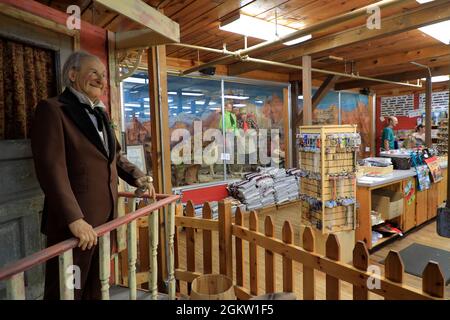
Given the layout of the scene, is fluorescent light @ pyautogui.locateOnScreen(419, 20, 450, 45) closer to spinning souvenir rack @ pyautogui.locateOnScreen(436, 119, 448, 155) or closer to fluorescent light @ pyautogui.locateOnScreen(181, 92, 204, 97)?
fluorescent light @ pyautogui.locateOnScreen(181, 92, 204, 97)

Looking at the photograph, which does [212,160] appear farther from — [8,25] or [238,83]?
[8,25]

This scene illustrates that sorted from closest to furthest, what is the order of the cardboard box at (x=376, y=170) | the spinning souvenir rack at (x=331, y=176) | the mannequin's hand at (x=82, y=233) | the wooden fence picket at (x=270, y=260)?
the mannequin's hand at (x=82, y=233)
the wooden fence picket at (x=270, y=260)
the spinning souvenir rack at (x=331, y=176)
the cardboard box at (x=376, y=170)

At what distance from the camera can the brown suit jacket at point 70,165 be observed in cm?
130

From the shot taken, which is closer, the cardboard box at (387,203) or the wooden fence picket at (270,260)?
the wooden fence picket at (270,260)

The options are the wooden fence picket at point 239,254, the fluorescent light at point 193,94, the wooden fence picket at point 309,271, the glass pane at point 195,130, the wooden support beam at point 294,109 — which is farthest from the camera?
the wooden support beam at point 294,109

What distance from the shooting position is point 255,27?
11.6ft

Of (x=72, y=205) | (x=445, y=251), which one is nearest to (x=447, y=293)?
(x=445, y=251)

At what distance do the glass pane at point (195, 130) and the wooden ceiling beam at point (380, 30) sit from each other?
150 cm

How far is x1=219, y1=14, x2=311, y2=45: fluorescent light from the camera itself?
3.39 meters

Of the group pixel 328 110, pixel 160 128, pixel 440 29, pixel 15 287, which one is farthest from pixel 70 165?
pixel 328 110

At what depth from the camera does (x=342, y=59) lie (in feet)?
18.1

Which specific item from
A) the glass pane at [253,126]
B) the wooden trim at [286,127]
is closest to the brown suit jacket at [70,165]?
the glass pane at [253,126]

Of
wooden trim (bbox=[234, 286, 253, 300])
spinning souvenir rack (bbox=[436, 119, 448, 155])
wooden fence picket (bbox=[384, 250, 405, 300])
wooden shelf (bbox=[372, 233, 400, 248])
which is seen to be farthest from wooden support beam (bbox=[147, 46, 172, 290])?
spinning souvenir rack (bbox=[436, 119, 448, 155])

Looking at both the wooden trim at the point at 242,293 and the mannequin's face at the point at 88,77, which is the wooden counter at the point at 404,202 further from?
the mannequin's face at the point at 88,77
